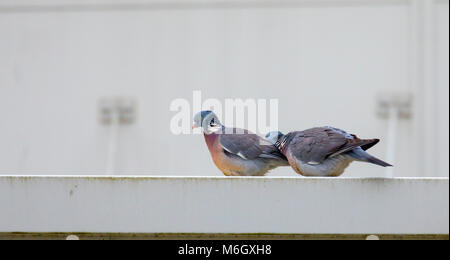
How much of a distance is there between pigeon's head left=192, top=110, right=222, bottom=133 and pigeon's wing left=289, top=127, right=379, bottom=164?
518 millimetres

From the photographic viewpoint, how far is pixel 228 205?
262 cm

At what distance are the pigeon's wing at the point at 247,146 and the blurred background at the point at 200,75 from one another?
3675 millimetres

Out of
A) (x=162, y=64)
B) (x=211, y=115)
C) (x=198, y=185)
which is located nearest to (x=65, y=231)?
(x=198, y=185)

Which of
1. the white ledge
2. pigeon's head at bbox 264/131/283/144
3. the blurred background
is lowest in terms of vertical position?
the white ledge

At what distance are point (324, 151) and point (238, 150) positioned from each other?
0.50m

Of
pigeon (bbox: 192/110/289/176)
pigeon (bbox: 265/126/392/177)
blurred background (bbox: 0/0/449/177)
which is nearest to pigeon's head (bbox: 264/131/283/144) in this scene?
pigeon (bbox: 192/110/289/176)

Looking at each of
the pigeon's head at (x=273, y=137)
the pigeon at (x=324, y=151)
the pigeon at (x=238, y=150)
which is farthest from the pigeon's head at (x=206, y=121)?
the pigeon at (x=324, y=151)

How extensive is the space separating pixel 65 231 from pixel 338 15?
5.44 metres

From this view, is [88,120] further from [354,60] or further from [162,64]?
[354,60]

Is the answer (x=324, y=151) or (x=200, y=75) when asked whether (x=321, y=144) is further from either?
(x=200, y=75)

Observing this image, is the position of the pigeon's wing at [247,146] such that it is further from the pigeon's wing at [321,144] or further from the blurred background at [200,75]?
the blurred background at [200,75]

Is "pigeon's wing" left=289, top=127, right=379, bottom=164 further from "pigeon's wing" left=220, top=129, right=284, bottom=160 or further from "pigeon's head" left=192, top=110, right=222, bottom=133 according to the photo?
"pigeon's head" left=192, top=110, right=222, bottom=133

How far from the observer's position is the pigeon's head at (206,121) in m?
3.79

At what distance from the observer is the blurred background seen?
742 centimetres
